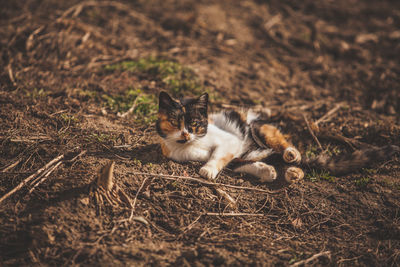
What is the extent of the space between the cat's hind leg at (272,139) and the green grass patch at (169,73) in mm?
1349

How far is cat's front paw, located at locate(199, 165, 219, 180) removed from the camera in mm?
2762

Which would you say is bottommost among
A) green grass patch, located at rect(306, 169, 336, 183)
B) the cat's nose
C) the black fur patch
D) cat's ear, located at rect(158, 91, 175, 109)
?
green grass patch, located at rect(306, 169, 336, 183)

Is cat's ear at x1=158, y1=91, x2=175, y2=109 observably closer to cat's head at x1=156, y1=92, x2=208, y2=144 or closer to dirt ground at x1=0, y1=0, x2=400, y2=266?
cat's head at x1=156, y1=92, x2=208, y2=144

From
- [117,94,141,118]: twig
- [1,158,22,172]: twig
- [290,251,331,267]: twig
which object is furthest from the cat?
[1,158,22,172]: twig

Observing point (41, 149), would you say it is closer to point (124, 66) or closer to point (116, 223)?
point (116, 223)

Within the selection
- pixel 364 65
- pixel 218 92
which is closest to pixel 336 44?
pixel 364 65

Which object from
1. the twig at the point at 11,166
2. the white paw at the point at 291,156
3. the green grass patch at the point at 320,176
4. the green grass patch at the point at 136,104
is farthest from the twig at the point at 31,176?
the green grass patch at the point at 320,176

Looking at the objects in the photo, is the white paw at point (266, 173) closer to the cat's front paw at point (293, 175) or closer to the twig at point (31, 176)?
the cat's front paw at point (293, 175)

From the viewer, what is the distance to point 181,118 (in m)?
2.72

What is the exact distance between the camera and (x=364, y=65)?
18.8 ft

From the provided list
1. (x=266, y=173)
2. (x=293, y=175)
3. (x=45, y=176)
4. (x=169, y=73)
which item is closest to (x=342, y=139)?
(x=293, y=175)

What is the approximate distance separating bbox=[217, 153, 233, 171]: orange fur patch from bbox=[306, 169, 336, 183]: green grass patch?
0.89 meters

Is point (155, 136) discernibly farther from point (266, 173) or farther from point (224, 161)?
point (266, 173)

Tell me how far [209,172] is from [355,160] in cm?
162
